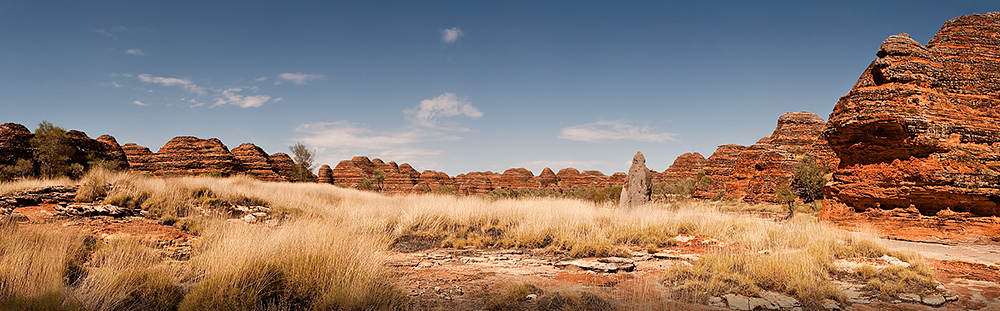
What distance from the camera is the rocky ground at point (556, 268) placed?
4.55m

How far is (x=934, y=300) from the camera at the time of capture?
463 centimetres

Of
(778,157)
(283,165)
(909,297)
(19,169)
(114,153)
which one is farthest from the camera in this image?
(283,165)

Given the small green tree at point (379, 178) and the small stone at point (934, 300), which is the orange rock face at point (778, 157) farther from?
the small green tree at point (379, 178)

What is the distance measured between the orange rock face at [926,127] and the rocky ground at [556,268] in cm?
129

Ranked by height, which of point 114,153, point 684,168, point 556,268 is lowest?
point 556,268

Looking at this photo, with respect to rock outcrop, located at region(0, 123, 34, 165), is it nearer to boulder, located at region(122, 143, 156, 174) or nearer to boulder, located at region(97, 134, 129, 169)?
boulder, located at region(97, 134, 129, 169)

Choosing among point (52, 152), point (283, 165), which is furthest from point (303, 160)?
point (52, 152)

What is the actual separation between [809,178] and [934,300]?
2331 cm

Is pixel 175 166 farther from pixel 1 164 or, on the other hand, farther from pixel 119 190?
pixel 119 190

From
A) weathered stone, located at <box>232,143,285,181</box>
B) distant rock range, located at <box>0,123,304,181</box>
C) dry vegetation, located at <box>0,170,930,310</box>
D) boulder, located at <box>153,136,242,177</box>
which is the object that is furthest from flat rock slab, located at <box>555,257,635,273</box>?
weathered stone, located at <box>232,143,285,181</box>

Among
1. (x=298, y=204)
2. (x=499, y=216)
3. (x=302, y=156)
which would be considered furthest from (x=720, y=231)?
(x=302, y=156)

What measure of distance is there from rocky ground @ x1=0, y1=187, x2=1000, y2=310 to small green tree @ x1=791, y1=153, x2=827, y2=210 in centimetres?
1583

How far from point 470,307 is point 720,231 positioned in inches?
297

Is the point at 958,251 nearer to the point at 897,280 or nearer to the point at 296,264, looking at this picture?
the point at 897,280
